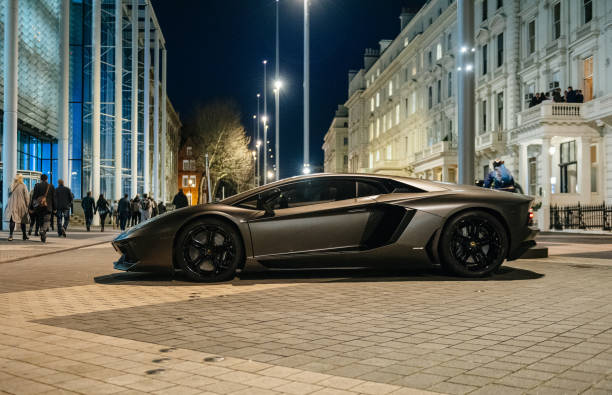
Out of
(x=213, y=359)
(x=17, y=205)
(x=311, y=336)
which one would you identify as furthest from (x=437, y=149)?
(x=213, y=359)

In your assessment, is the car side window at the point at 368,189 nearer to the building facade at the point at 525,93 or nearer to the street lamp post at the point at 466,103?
the street lamp post at the point at 466,103

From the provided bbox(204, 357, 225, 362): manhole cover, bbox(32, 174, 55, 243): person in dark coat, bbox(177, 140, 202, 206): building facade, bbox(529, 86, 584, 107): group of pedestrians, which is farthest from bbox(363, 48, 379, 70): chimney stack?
bbox(204, 357, 225, 362): manhole cover

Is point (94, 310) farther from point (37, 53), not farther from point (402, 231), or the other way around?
point (37, 53)

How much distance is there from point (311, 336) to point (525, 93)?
107 ft

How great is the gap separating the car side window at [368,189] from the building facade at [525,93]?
525 centimetres

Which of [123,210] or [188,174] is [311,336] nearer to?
[123,210]

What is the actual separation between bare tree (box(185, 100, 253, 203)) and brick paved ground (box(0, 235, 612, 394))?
56665 mm

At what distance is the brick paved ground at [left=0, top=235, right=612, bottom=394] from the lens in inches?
132

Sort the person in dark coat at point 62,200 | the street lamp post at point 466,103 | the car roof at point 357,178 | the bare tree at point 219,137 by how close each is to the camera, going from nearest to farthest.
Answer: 1. the car roof at point 357,178
2. the street lamp post at point 466,103
3. the person in dark coat at point 62,200
4. the bare tree at point 219,137

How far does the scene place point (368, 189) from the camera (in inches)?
305

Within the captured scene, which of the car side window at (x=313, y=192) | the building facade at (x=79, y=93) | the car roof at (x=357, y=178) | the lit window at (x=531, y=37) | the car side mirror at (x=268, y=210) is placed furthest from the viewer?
the building facade at (x=79, y=93)

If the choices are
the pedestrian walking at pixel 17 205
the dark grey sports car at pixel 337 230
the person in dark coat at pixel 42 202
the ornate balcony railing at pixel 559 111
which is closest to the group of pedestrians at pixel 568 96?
the ornate balcony railing at pixel 559 111

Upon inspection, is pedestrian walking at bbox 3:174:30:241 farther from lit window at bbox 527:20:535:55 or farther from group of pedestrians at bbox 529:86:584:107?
lit window at bbox 527:20:535:55

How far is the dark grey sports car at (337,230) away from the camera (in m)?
7.49
